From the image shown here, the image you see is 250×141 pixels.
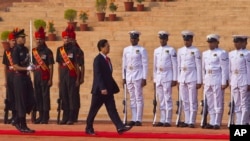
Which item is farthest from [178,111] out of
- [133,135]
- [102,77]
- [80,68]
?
[102,77]

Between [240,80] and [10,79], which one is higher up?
[240,80]

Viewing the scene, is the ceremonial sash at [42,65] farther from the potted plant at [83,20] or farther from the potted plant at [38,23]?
the potted plant at [83,20]

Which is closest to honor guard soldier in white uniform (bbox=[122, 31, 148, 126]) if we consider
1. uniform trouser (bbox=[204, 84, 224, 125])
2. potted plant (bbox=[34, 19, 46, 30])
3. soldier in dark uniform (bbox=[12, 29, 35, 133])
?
uniform trouser (bbox=[204, 84, 224, 125])

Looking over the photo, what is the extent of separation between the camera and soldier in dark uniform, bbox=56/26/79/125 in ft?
78.3

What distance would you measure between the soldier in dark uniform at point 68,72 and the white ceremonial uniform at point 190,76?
7.17 ft

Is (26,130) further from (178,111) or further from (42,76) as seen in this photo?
(178,111)

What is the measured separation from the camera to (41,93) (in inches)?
963

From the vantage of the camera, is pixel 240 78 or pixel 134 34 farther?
pixel 134 34

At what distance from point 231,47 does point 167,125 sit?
470 centimetres

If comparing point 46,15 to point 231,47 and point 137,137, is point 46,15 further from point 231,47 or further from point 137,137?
point 137,137

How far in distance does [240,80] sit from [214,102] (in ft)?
2.61

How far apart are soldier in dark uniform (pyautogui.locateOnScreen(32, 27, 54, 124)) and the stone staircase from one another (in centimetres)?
149

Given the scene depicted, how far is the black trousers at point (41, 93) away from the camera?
24.3 meters

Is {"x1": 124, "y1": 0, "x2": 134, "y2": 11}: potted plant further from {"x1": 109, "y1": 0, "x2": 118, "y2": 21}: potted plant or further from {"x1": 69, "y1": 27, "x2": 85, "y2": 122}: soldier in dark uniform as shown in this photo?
{"x1": 69, "y1": 27, "x2": 85, "y2": 122}: soldier in dark uniform
